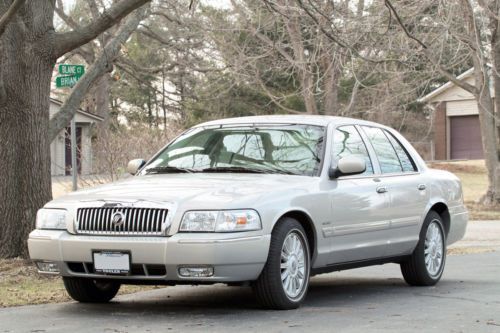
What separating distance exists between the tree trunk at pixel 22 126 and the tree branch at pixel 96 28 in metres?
0.15

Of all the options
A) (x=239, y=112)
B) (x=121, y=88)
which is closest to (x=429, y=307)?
(x=239, y=112)

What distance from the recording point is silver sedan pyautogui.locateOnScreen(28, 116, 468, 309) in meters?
7.86

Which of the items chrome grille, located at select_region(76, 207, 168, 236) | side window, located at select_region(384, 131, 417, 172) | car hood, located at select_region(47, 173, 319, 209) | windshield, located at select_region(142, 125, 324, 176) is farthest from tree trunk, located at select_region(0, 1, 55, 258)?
side window, located at select_region(384, 131, 417, 172)

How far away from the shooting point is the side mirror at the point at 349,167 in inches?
357

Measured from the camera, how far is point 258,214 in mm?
8008

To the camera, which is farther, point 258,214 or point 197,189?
point 197,189

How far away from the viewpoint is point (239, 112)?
47438mm

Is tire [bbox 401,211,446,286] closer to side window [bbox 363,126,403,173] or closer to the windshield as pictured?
side window [bbox 363,126,403,173]

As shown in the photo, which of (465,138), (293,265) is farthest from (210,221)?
(465,138)

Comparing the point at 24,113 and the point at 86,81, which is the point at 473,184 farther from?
the point at 24,113

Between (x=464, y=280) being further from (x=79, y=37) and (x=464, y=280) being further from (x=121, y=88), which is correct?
(x=121, y=88)

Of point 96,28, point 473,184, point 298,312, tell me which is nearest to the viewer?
point 298,312

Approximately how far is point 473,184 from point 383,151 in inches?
1180

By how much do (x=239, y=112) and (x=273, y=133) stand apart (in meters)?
38.1
